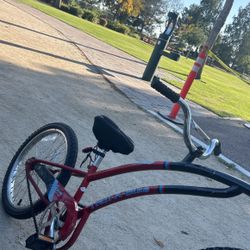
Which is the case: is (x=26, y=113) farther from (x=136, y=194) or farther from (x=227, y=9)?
(x=227, y=9)

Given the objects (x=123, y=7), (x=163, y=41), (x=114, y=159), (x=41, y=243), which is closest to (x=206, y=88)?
(x=163, y=41)

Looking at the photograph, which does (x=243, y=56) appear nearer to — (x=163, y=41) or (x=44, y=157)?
(x=163, y=41)

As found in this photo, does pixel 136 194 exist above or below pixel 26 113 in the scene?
above

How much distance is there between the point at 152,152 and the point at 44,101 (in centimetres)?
182

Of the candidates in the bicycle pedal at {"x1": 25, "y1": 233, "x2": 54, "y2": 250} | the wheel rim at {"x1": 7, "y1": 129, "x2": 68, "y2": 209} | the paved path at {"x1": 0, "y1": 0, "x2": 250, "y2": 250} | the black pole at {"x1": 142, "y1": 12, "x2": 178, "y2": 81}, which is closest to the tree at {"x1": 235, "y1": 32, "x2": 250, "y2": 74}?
the black pole at {"x1": 142, "y1": 12, "x2": 178, "y2": 81}

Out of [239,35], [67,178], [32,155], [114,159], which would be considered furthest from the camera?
[239,35]

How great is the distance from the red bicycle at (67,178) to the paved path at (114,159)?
0.26 metres

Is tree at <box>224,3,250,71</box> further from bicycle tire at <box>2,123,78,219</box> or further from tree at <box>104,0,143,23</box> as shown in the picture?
bicycle tire at <box>2,123,78,219</box>

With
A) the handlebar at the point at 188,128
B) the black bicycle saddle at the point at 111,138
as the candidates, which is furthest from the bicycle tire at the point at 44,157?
the handlebar at the point at 188,128

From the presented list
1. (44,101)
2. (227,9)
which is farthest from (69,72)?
(227,9)

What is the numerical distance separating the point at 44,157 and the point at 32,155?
0.10m

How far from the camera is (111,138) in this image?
2838mm

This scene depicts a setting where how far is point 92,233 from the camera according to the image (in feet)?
11.7

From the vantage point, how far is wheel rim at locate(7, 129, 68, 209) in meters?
3.51
